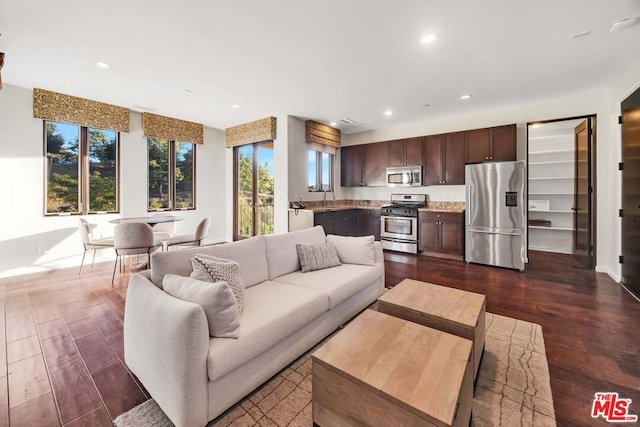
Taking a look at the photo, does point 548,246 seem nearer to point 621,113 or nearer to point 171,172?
point 621,113

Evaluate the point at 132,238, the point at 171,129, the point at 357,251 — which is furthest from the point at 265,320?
the point at 171,129

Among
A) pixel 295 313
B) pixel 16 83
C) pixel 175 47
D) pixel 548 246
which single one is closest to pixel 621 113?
pixel 548 246

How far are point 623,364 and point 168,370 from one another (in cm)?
296

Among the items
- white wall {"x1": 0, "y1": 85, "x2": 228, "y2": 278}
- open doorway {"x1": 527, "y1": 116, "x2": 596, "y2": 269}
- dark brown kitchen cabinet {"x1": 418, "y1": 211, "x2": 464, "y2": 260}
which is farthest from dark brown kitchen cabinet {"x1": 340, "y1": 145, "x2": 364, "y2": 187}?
white wall {"x1": 0, "y1": 85, "x2": 228, "y2": 278}

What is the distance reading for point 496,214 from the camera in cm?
446

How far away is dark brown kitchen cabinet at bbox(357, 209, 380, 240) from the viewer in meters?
6.03

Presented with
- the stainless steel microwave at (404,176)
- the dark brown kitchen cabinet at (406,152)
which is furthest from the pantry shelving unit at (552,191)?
the stainless steel microwave at (404,176)

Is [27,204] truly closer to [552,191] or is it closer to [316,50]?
[316,50]

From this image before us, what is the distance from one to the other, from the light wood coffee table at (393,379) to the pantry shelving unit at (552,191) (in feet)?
18.6

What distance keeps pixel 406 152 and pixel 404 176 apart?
0.51 meters

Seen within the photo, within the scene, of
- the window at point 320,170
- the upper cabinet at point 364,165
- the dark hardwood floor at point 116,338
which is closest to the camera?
the dark hardwood floor at point 116,338

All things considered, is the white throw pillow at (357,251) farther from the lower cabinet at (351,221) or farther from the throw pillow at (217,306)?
the lower cabinet at (351,221)

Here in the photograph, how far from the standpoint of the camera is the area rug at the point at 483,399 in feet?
4.77

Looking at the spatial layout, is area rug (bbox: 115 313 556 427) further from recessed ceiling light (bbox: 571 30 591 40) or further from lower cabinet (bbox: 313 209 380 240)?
lower cabinet (bbox: 313 209 380 240)
